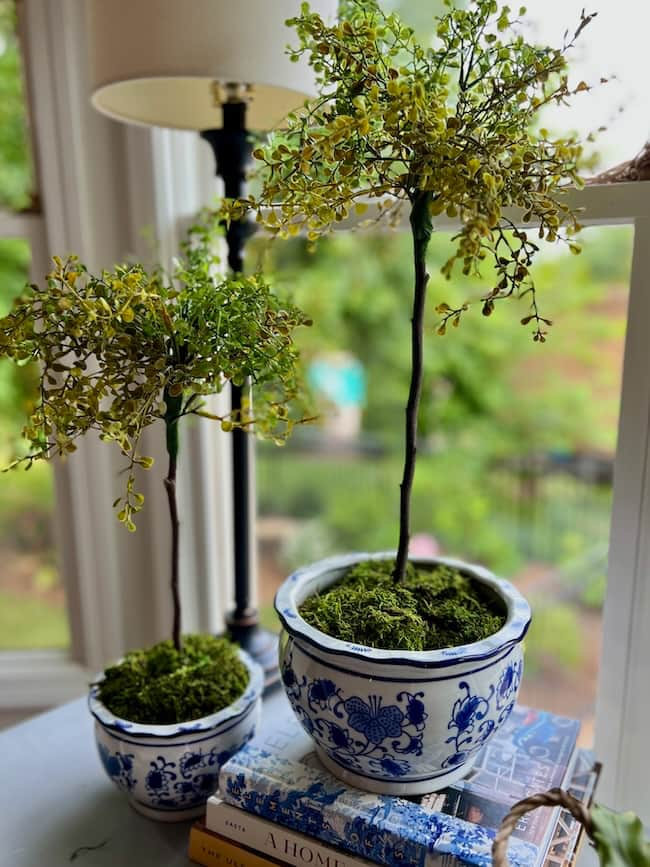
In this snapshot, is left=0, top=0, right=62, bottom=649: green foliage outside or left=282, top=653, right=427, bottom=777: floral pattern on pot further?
left=0, top=0, right=62, bottom=649: green foliage outside

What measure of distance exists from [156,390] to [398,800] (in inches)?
18.5

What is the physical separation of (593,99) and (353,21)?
338mm

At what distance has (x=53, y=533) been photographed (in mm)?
1383

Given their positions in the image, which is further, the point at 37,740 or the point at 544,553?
the point at 544,553

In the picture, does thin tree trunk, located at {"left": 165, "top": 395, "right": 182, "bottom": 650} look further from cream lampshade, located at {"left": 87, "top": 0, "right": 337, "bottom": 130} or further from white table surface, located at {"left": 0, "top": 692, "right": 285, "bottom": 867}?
cream lampshade, located at {"left": 87, "top": 0, "right": 337, "bottom": 130}

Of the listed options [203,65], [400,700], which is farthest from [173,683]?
[203,65]

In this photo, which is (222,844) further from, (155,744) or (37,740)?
(37,740)

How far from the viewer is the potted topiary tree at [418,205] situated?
591 mm

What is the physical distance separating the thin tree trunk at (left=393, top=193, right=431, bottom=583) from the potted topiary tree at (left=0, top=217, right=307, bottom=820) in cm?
12

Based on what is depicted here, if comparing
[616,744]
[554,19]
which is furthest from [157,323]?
[616,744]

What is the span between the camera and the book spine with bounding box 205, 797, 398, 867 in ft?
2.15

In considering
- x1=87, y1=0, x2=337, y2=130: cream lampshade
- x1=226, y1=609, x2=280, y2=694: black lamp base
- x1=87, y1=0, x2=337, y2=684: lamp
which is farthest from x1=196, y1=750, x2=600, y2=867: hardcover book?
x1=87, y1=0, x2=337, y2=130: cream lampshade

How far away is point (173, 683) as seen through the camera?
775 millimetres

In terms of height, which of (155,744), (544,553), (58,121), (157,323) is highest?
(58,121)
